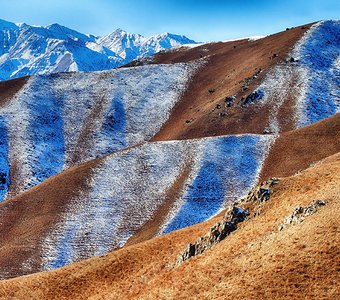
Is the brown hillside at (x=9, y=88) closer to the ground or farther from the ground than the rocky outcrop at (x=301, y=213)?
farther from the ground

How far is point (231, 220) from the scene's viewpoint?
2561cm

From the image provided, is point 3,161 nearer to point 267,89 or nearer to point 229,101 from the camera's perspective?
point 229,101

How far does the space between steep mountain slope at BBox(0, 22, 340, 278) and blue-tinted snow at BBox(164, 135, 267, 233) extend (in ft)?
0.47

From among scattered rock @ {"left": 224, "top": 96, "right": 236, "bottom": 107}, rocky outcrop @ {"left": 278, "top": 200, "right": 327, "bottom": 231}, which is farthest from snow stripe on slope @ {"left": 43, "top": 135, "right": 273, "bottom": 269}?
rocky outcrop @ {"left": 278, "top": 200, "right": 327, "bottom": 231}

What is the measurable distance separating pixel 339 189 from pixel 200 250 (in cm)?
923

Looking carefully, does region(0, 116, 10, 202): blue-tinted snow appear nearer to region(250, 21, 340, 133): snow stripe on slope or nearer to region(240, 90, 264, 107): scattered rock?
region(240, 90, 264, 107): scattered rock

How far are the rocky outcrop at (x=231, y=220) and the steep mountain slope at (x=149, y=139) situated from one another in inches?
732

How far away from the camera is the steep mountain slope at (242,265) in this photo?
18156mm

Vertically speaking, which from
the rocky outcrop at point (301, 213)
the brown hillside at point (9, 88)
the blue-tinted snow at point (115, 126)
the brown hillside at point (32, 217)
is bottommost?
the brown hillside at point (32, 217)

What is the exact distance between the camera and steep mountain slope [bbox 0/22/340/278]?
46250 millimetres

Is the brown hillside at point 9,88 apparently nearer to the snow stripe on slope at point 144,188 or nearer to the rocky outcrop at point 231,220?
the snow stripe on slope at point 144,188

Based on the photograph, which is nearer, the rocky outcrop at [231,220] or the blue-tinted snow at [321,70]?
the rocky outcrop at [231,220]

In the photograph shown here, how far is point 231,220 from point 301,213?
474cm

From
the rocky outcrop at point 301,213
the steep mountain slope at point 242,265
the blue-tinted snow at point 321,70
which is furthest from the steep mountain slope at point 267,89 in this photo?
the rocky outcrop at point 301,213
